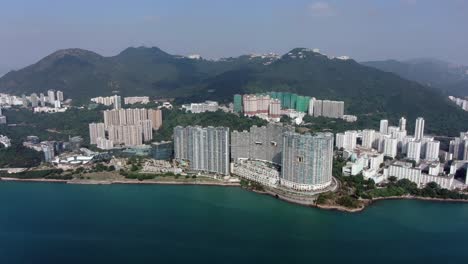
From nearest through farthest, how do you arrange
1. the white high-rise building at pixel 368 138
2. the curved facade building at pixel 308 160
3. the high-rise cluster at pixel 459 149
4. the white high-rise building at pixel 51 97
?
the curved facade building at pixel 308 160
the high-rise cluster at pixel 459 149
the white high-rise building at pixel 368 138
the white high-rise building at pixel 51 97

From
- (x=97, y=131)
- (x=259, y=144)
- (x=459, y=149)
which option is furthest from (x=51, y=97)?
(x=459, y=149)

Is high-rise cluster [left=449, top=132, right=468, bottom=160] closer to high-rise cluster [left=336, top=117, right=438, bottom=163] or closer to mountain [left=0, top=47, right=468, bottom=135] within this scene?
high-rise cluster [left=336, top=117, right=438, bottom=163]

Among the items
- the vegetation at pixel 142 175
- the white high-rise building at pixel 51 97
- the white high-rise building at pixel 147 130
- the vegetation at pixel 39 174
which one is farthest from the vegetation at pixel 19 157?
the white high-rise building at pixel 51 97

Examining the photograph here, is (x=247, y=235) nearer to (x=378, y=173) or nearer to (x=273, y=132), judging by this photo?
(x=273, y=132)


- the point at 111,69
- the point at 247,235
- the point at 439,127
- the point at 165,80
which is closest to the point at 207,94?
the point at 165,80

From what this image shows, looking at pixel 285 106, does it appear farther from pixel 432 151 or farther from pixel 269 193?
pixel 269 193

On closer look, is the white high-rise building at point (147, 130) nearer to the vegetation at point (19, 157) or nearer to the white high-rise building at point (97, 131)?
the white high-rise building at point (97, 131)
